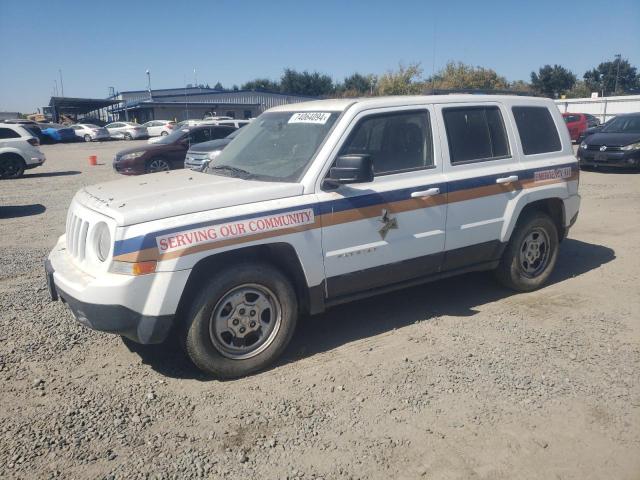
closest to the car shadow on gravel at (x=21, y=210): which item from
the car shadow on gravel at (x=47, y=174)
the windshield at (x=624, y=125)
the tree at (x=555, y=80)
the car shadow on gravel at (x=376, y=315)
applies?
the car shadow on gravel at (x=47, y=174)

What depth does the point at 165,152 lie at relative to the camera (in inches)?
585

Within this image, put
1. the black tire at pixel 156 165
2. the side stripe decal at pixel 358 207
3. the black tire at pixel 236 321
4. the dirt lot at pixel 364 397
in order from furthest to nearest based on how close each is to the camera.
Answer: the black tire at pixel 156 165 < the black tire at pixel 236 321 < the side stripe decal at pixel 358 207 < the dirt lot at pixel 364 397

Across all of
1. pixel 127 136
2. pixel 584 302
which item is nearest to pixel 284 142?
pixel 584 302

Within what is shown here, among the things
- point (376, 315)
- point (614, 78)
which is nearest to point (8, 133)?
point (376, 315)

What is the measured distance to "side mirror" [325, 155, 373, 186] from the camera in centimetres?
386

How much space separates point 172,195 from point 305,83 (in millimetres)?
83870

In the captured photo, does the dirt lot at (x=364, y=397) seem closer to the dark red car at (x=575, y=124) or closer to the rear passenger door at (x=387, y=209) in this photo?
the rear passenger door at (x=387, y=209)

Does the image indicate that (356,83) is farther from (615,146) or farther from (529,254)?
(529,254)

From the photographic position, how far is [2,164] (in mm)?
16047

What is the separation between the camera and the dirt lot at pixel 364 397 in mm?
3027

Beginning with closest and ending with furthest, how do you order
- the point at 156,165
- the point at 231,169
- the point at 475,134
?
1. the point at 231,169
2. the point at 475,134
3. the point at 156,165

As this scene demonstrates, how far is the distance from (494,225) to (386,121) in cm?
150

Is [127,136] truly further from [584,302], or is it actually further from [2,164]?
[584,302]

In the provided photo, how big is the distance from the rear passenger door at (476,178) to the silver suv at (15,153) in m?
15.4
